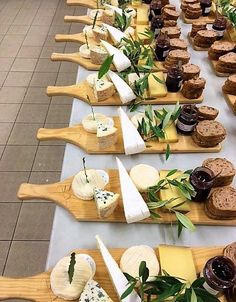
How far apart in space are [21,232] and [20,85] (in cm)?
164

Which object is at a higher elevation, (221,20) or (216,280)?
(221,20)

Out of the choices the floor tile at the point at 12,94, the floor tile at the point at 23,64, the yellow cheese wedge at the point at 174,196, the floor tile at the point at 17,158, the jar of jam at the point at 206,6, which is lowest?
the floor tile at the point at 17,158

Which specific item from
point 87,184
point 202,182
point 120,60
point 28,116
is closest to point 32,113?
point 28,116

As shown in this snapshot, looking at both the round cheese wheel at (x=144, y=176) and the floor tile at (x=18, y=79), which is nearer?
the round cheese wheel at (x=144, y=176)

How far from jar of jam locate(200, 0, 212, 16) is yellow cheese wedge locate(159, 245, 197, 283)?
186cm

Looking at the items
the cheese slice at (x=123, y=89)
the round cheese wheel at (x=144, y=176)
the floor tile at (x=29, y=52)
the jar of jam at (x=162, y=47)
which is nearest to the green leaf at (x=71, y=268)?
the round cheese wheel at (x=144, y=176)

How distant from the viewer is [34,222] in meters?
2.31

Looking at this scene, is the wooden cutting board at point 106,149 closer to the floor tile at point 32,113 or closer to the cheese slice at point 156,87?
the cheese slice at point 156,87

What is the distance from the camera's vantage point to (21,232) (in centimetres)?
226

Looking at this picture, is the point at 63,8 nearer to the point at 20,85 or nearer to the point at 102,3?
the point at 20,85

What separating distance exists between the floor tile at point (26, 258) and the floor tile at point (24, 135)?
898mm

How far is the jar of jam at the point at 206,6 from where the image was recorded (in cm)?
239

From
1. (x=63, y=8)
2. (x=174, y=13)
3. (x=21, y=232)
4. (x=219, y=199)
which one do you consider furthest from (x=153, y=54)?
(x=63, y=8)

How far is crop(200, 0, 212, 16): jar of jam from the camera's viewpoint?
94.1 inches
